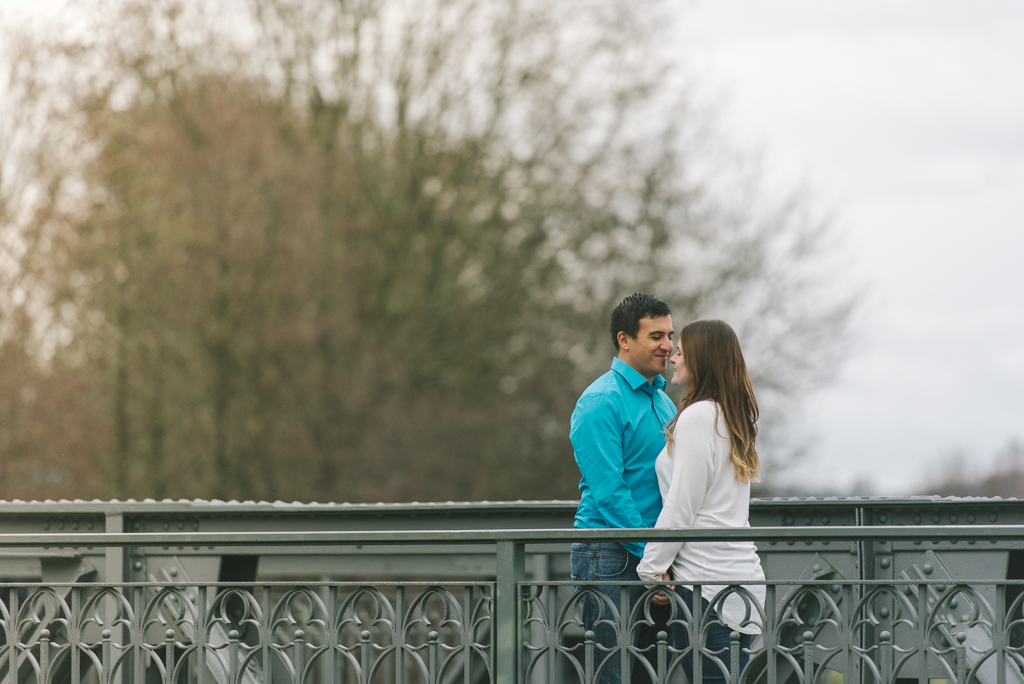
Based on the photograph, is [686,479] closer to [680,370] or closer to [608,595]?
[680,370]

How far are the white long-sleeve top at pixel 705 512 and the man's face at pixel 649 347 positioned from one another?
343 mm

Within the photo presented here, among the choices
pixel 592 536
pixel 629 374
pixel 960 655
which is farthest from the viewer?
pixel 629 374

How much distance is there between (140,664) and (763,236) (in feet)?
55.1

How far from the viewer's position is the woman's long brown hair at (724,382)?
4305 millimetres

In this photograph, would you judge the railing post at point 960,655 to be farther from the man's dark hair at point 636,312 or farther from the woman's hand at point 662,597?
the man's dark hair at point 636,312

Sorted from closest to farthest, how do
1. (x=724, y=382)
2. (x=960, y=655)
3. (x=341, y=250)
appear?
1. (x=960, y=655)
2. (x=724, y=382)
3. (x=341, y=250)

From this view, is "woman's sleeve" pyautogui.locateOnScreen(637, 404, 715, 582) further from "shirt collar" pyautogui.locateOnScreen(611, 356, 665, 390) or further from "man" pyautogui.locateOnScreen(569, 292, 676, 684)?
"shirt collar" pyautogui.locateOnScreen(611, 356, 665, 390)

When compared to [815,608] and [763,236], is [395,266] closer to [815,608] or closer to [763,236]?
[763,236]

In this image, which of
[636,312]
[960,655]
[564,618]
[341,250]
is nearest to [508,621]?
[564,618]

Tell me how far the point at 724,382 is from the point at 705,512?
0.49 m

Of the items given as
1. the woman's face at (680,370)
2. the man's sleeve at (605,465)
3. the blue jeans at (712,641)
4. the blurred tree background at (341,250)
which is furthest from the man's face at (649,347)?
the blurred tree background at (341,250)

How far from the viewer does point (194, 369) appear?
57.1ft

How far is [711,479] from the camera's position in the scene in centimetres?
430

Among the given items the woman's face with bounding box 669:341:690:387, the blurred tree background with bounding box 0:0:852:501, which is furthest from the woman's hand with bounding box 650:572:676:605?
the blurred tree background with bounding box 0:0:852:501
